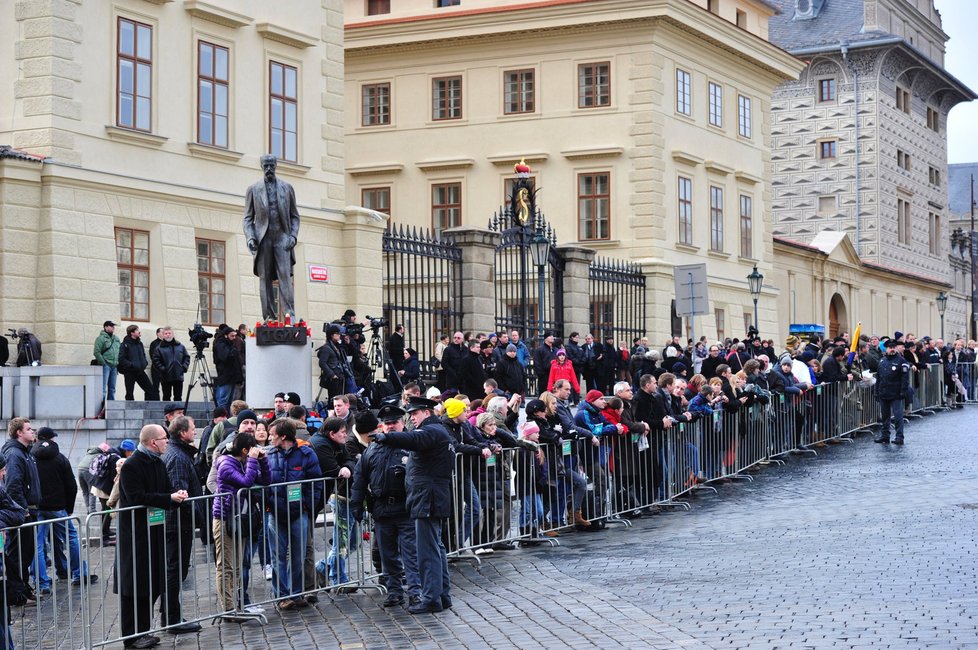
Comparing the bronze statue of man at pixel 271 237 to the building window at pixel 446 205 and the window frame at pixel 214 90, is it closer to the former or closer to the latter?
the window frame at pixel 214 90

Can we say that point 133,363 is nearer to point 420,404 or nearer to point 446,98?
point 420,404

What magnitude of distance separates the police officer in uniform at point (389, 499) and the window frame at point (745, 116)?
119ft

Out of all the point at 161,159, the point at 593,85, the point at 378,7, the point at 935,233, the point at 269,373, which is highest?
the point at 378,7

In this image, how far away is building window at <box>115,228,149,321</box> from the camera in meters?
27.3

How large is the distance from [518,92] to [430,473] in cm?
3208

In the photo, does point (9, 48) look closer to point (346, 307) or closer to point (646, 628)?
point (346, 307)

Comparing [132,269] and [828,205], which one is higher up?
Result: [828,205]

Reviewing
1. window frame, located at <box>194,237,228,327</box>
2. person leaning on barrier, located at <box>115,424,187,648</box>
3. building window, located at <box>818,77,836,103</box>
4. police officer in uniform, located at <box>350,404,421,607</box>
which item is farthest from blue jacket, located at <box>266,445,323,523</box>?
building window, located at <box>818,77,836,103</box>

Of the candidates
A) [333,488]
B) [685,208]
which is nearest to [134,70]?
[333,488]

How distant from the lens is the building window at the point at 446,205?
45.2m

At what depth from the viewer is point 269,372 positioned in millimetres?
22922

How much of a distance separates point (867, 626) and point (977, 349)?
99.4 feet

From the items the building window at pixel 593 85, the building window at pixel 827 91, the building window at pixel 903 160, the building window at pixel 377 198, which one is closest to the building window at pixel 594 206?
the building window at pixel 593 85

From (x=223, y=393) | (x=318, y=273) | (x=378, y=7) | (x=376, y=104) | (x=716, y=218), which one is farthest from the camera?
(x=716, y=218)
